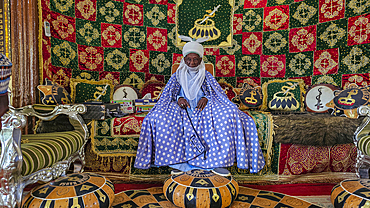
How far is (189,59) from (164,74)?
1295 mm

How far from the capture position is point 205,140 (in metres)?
2.40

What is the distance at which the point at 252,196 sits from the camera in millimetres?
2080

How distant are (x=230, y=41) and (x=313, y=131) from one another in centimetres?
235

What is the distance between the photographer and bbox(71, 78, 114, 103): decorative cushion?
3258mm

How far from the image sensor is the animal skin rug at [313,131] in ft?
8.16

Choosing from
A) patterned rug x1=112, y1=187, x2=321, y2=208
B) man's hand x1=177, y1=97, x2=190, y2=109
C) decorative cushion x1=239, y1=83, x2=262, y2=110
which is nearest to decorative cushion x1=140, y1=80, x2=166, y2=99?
man's hand x1=177, y1=97, x2=190, y2=109

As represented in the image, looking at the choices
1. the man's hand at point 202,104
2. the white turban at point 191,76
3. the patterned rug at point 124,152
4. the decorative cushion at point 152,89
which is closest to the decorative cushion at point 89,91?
the decorative cushion at point 152,89

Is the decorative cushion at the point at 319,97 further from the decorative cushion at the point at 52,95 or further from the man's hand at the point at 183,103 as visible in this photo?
the decorative cushion at the point at 52,95

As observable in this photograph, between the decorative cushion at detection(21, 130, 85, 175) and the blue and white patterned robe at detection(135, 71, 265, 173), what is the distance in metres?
0.70

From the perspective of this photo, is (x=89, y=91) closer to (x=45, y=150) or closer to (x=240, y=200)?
(x=45, y=150)

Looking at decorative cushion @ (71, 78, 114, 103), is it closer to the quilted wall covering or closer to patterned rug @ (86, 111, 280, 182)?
the quilted wall covering

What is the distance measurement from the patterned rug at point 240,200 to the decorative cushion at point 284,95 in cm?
161

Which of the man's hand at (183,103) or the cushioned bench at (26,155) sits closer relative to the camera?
the cushioned bench at (26,155)

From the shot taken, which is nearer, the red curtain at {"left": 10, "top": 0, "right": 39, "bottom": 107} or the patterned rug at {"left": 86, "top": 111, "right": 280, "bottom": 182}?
the patterned rug at {"left": 86, "top": 111, "right": 280, "bottom": 182}
